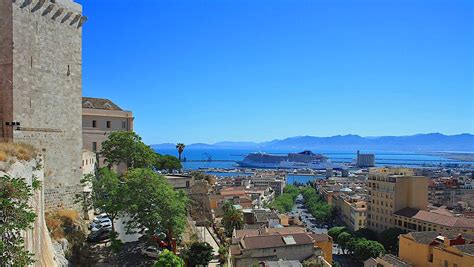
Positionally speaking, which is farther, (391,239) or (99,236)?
(391,239)

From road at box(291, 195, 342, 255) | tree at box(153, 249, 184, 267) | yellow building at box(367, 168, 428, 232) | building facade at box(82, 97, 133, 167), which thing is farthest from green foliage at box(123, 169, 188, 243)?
yellow building at box(367, 168, 428, 232)

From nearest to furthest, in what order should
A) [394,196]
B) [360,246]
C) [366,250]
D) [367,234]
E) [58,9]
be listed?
[58,9], [366,250], [360,246], [367,234], [394,196]

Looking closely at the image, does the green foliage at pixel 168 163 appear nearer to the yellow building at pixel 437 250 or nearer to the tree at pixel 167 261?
the yellow building at pixel 437 250

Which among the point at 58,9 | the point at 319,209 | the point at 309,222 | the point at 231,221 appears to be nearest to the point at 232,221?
the point at 231,221

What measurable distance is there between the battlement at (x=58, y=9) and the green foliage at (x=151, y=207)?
870cm

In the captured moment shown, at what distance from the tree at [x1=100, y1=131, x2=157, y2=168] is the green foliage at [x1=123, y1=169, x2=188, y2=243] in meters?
9.30

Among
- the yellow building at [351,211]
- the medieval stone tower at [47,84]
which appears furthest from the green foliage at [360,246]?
the medieval stone tower at [47,84]

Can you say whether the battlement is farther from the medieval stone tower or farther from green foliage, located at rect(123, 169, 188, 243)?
green foliage, located at rect(123, 169, 188, 243)

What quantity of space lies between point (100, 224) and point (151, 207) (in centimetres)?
390

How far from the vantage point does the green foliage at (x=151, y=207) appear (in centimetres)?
1947

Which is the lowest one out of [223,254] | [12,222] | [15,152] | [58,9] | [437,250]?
[437,250]

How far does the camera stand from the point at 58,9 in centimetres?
1862

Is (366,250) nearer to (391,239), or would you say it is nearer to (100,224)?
(391,239)

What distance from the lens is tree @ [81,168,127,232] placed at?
19.4 metres
